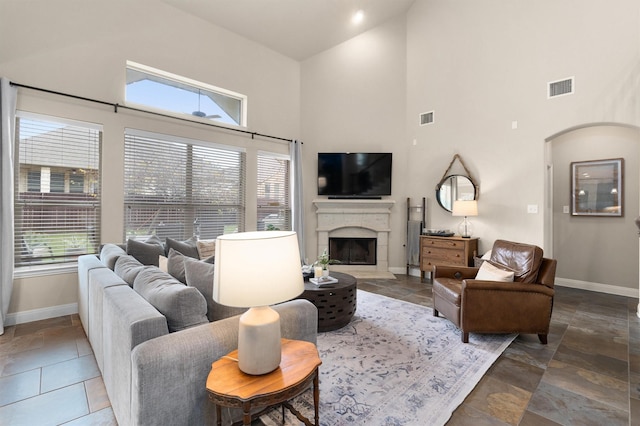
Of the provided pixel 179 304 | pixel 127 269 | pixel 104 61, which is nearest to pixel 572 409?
pixel 179 304

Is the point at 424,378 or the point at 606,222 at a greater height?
the point at 606,222

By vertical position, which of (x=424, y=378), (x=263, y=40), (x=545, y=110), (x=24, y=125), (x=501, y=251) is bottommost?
(x=424, y=378)

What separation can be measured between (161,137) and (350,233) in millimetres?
3684

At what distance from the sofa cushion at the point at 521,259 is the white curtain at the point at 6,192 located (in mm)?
5238

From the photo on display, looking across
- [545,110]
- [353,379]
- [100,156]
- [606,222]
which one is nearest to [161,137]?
[100,156]

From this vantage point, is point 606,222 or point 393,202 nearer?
point 606,222

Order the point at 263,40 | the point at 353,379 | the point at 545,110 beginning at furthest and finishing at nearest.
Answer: the point at 263,40, the point at 545,110, the point at 353,379

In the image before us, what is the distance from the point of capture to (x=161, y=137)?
169 inches

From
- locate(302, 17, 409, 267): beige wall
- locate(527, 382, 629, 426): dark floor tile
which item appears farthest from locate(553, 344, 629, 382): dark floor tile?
locate(302, 17, 409, 267): beige wall

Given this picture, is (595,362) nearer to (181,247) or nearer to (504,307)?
(504,307)

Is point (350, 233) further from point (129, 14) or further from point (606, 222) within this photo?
point (129, 14)

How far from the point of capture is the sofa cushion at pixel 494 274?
2.85 metres

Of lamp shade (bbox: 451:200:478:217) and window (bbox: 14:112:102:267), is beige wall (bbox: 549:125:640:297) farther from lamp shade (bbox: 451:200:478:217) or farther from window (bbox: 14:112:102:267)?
window (bbox: 14:112:102:267)

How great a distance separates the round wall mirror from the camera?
192 inches
